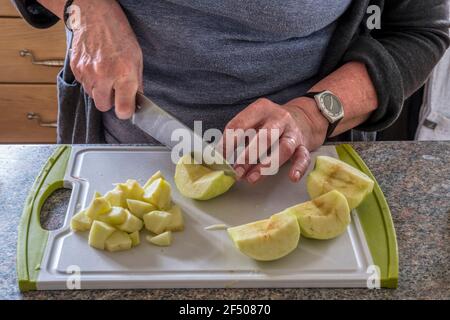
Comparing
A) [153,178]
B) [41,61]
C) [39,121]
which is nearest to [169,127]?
[153,178]

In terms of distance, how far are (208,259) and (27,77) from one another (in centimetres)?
172

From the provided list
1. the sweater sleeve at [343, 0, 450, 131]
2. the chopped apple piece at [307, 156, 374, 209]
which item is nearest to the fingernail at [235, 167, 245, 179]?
the chopped apple piece at [307, 156, 374, 209]

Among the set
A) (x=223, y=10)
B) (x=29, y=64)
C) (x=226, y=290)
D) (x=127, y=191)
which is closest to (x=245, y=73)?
(x=223, y=10)

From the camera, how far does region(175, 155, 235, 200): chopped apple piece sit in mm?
966

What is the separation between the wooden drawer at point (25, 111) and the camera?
2360mm

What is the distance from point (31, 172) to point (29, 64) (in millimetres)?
1355

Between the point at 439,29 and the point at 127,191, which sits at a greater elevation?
the point at 439,29

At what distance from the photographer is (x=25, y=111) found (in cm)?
241

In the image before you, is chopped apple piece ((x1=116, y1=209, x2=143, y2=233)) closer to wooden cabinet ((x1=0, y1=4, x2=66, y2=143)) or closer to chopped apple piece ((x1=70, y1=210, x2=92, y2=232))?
chopped apple piece ((x1=70, y1=210, x2=92, y2=232))

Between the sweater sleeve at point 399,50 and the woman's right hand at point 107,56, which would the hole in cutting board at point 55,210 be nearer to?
the woman's right hand at point 107,56

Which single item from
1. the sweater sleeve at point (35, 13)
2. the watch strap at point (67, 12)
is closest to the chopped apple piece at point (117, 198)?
the watch strap at point (67, 12)

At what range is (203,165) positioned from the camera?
3.34ft
